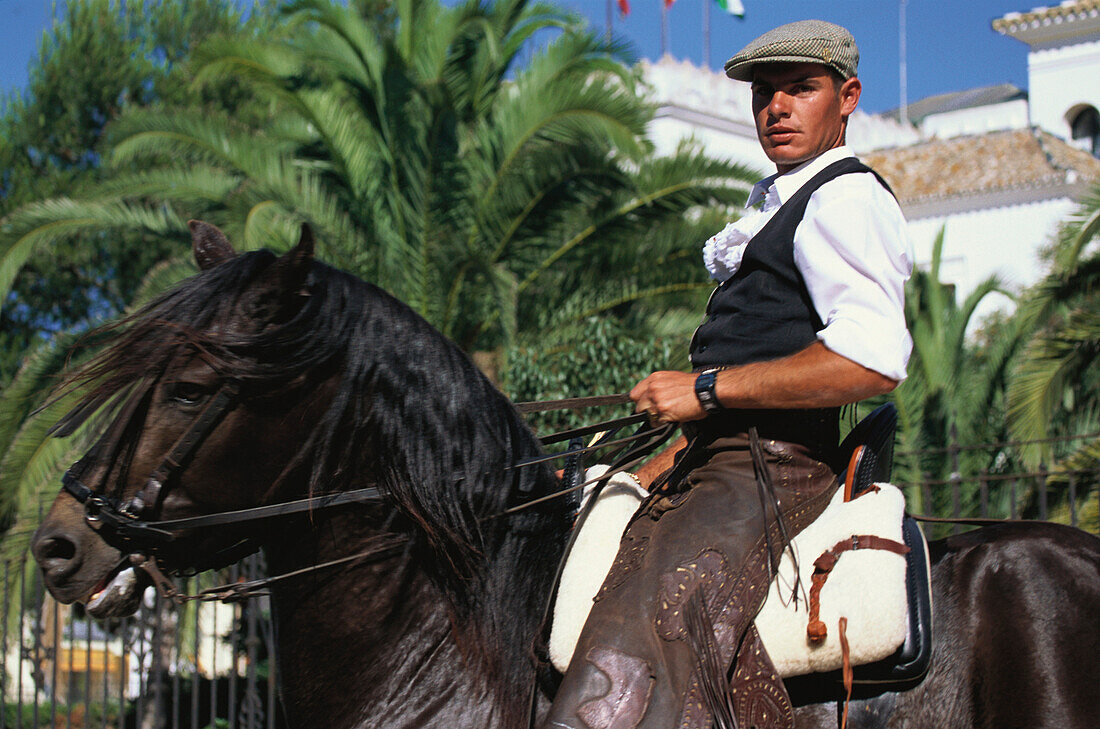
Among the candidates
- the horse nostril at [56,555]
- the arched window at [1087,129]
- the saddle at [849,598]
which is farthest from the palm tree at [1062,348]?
the arched window at [1087,129]

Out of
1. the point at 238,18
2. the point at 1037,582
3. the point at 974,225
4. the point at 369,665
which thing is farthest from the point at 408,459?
the point at 974,225

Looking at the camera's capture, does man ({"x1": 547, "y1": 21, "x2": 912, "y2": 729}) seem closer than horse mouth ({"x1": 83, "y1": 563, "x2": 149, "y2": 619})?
Yes

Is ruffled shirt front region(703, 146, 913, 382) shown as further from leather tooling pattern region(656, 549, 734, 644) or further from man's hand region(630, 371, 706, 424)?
leather tooling pattern region(656, 549, 734, 644)

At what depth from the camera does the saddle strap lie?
2.06 m

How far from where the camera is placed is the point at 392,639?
2248mm

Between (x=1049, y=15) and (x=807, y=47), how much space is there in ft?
90.9

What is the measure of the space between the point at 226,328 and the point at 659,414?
38.0 inches

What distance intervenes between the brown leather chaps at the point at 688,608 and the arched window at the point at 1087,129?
29023 millimetres

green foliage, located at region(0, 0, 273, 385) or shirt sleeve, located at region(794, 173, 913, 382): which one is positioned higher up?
green foliage, located at region(0, 0, 273, 385)

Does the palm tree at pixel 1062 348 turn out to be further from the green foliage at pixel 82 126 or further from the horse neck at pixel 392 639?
the green foliage at pixel 82 126

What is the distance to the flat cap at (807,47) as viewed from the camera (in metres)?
2.25

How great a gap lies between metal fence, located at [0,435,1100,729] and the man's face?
301cm

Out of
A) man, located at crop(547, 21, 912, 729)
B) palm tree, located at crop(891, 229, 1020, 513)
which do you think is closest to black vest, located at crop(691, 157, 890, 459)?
man, located at crop(547, 21, 912, 729)

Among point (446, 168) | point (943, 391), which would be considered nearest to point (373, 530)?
point (446, 168)
